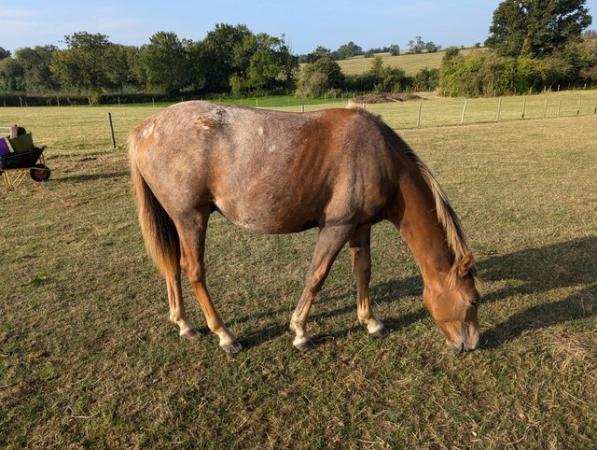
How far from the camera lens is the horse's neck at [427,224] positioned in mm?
3062

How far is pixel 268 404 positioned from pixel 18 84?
335 feet

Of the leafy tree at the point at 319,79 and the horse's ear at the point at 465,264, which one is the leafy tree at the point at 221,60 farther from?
the horse's ear at the point at 465,264

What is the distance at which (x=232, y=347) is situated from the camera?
336 centimetres

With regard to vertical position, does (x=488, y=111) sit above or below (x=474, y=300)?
below

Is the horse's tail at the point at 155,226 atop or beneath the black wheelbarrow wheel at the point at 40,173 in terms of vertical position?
atop

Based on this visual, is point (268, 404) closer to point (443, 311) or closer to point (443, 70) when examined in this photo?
point (443, 311)

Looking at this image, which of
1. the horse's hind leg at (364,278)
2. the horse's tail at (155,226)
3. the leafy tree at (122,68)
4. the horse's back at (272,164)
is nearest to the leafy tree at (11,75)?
the leafy tree at (122,68)

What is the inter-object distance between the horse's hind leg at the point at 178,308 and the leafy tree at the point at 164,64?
77189 mm

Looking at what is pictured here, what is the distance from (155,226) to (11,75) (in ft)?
344

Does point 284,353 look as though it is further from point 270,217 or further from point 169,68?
point 169,68

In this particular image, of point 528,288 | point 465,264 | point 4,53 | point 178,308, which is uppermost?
point 4,53

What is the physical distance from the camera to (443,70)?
55.2 m

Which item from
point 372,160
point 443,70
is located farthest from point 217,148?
point 443,70

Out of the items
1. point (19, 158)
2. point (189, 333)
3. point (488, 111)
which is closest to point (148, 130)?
point (189, 333)
